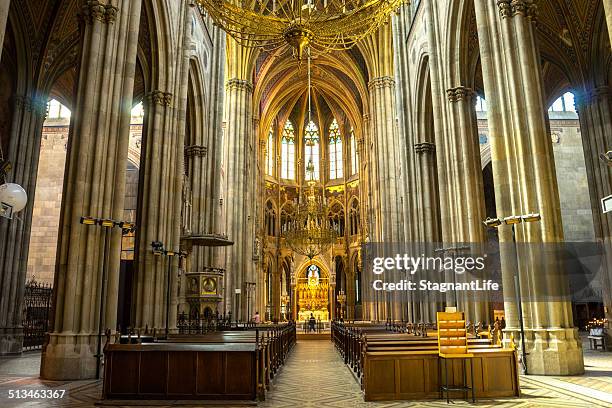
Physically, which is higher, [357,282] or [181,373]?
[357,282]

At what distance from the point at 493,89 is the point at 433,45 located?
19.1ft

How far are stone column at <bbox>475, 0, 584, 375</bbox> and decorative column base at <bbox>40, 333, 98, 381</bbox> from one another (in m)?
8.61

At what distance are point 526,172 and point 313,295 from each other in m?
33.6

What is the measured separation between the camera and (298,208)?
82.4ft

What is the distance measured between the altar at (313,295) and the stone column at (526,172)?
3251 centimetres

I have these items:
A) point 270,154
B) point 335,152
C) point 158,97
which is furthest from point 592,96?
point 270,154

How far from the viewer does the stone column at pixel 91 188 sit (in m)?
9.45

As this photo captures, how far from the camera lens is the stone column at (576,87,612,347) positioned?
16.5 metres

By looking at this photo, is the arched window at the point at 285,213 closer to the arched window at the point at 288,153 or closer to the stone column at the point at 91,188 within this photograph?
the arched window at the point at 288,153

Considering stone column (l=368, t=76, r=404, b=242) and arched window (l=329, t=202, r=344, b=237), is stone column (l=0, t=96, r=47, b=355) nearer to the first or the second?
stone column (l=368, t=76, r=404, b=242)

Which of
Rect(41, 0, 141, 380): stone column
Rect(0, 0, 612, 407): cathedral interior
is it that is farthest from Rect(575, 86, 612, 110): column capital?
Rect(41, 0, 141, 380): stone column

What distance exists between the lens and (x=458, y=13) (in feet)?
49.8

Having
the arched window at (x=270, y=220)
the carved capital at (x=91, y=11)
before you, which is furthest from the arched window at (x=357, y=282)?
the carved capital at (x=91, y=11)

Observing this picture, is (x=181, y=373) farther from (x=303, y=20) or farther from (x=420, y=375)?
(x=303, y=20)
